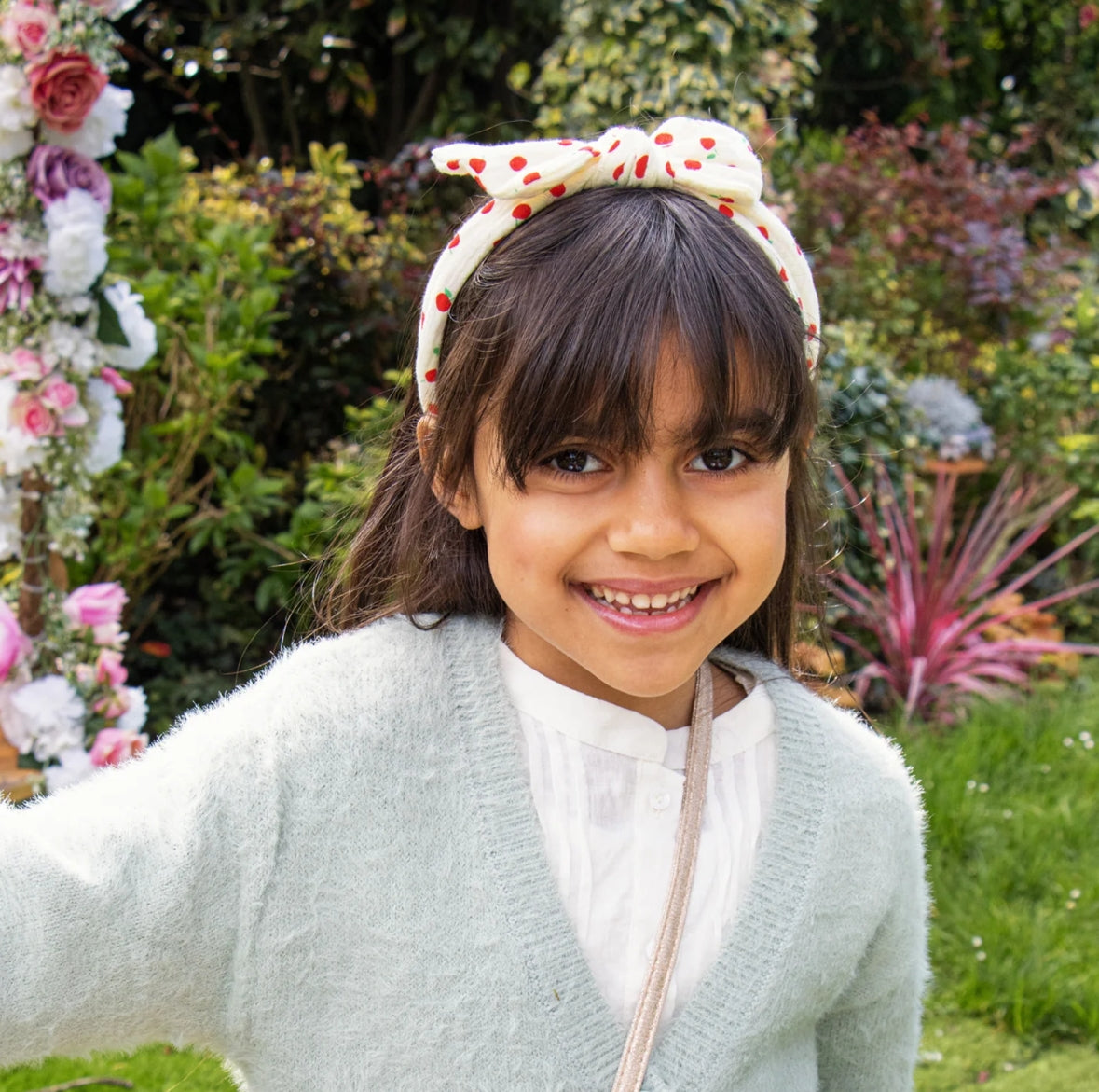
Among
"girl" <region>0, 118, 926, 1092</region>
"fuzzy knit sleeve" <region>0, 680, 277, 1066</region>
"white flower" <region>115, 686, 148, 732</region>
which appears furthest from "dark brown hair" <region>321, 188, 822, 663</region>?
"white flower" <region>115, 686, 148, 732</region>

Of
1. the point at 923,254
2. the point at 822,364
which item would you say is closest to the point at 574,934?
the point at 822,364

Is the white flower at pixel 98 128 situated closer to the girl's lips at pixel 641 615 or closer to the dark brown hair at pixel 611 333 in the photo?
the dark brown hair at pixel 611 333

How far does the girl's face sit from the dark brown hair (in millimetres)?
20

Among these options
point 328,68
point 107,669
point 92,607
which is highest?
point 328,68

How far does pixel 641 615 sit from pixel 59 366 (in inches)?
58.9

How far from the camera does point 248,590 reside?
13.0ft

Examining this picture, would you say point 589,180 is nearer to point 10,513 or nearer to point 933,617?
point 10,513

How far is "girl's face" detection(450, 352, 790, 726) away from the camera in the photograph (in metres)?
1.11

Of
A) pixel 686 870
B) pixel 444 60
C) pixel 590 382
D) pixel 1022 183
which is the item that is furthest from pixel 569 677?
pixel 1022 183

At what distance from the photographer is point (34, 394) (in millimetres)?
2244

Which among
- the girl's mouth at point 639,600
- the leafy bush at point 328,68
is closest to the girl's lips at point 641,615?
the girl's mouth at point 639,600

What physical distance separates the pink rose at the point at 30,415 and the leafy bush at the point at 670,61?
Answer: 290cm

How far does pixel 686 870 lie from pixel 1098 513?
370 cm

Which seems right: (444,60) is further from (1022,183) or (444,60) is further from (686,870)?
(686,870)
